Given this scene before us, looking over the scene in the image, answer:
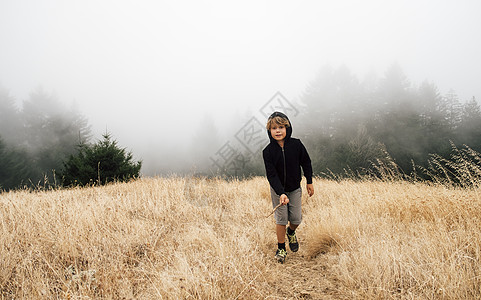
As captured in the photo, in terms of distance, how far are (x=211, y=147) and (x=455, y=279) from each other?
3637cm

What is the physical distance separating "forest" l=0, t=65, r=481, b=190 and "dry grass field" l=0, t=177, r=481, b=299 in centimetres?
1636

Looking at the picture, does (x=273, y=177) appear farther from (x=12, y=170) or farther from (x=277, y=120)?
(x=12, y=170)

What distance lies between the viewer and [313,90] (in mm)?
27531

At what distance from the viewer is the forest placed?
2062 centimetres

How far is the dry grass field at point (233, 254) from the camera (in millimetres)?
1861

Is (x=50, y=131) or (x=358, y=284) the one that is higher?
(x=50, y=131)

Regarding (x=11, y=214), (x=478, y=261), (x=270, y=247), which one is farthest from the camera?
(x=11, y=214)

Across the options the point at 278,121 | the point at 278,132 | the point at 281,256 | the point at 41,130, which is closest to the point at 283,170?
the point at 278,132

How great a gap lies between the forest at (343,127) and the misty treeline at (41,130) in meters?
0.11

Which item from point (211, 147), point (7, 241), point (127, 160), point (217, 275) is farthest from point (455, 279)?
point (211, 147)

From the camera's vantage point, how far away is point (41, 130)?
98.3ft

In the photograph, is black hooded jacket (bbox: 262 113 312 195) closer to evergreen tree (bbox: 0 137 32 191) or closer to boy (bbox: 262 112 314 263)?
boy (bbox: 262 112 314 263)

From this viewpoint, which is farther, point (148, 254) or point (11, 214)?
point (11, 214)

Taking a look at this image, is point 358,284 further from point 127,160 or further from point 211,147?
point 211,147
